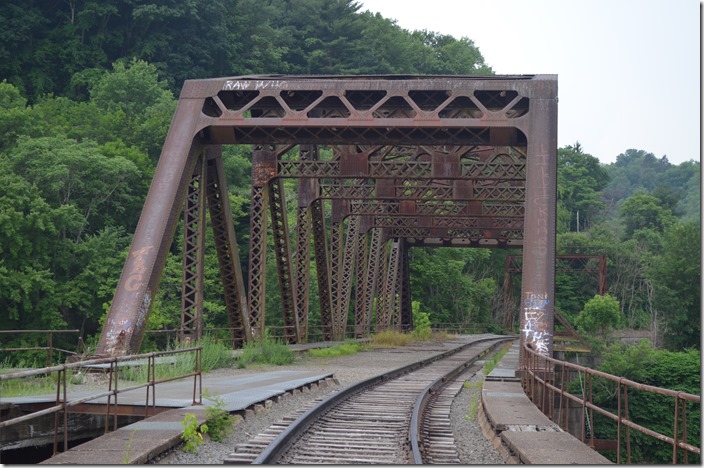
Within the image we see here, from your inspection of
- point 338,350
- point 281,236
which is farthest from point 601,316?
point 281,236

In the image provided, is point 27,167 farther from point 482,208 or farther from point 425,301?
point 425,301

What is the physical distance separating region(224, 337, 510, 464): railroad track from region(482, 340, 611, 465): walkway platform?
64 cm

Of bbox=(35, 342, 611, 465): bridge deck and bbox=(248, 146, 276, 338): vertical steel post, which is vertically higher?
bbox=(248, 146, 276, 338): vertical steel post

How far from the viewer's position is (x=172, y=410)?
10531 millimetres

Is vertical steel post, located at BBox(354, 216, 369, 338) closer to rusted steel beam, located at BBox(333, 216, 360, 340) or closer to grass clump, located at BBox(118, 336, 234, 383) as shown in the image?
rusted steel beam, located at BBox(333, 216, 360, 340)

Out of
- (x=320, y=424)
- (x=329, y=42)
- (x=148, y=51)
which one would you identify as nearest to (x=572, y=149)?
(x=329, y=42)

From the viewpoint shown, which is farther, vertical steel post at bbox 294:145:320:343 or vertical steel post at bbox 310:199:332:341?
vertical steel post at bbox 310:199:332:341

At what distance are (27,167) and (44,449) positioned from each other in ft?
87.8

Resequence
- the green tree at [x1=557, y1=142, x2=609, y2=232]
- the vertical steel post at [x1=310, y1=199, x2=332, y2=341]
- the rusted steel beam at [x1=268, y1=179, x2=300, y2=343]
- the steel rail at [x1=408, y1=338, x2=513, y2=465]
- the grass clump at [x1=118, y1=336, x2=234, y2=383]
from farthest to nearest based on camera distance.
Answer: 1. the green tree at [x1=557, y1=142, x2=609, y2=232]
2. the vertical steel post at [x1=310, y1=199, x2=332, y2=341]
3. the rusted steel beam at [x1=268, y1=179, x2=300, y2=343]
4. the grass clump at [x1=118, y1=336, x2=234, y2=383]
5. the steel rail at [x1=408, y1=338, x2=513, y2=465]

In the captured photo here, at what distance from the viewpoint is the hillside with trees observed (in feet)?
111

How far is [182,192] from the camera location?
17.1 m

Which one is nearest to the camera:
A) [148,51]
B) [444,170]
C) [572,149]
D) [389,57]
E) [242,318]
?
[242,318]

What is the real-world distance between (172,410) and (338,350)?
16.9 metres

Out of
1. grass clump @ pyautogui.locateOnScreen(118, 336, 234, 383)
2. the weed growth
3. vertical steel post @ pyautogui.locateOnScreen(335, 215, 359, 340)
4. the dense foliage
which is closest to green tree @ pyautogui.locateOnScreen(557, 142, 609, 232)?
the dense foliage
